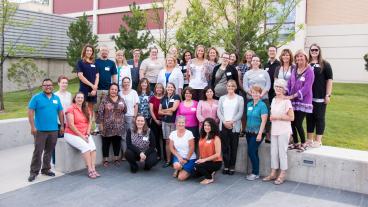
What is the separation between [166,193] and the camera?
18.4 ft

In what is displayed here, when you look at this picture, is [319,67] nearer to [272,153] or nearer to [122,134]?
[272,153]

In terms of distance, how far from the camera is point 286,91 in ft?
20.4

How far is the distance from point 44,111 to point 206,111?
2884 mm

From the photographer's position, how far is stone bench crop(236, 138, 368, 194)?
5746mm

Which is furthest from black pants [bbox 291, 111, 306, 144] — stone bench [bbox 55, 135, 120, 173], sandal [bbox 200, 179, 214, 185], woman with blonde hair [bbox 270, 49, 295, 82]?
stone bench [bbox 55, 135, 120, 173]

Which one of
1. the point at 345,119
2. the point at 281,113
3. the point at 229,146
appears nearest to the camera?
the point at 281,113

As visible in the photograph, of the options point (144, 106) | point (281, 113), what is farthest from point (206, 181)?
point (144, 106)

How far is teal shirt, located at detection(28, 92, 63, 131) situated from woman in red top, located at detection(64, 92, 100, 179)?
0.33 m

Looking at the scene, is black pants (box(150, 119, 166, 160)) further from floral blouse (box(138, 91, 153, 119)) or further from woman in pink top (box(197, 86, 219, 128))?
woman in pink top (box(197, 86, 219, 128))

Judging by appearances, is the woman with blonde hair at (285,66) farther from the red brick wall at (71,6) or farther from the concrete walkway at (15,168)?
the red brick wall at (71,6)

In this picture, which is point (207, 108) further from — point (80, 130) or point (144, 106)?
point (80, 130)

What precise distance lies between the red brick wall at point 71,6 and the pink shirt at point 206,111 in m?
27.3

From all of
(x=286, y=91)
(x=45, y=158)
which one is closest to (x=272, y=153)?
(x=286, y=91)

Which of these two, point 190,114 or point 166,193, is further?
point 190,114
